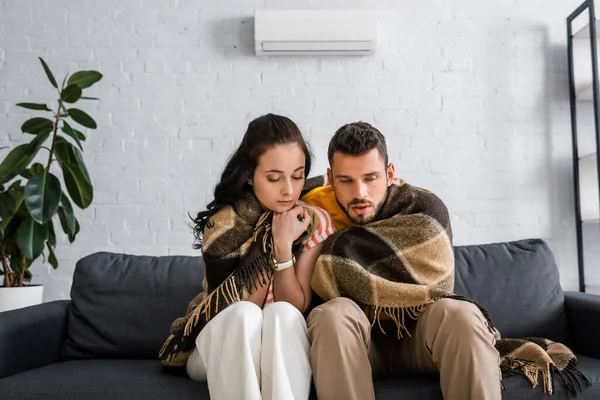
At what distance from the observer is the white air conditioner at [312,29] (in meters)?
3.00

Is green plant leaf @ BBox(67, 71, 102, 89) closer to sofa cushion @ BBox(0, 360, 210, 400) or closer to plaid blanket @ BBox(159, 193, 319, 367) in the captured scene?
plaid blanket @ BBox(159, 193, 319, 367)

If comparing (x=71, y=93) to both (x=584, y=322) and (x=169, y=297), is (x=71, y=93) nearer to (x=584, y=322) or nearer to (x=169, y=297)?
(x=169, y=297)

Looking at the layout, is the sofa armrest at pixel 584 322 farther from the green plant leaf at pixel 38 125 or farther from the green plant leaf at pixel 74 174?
the green plant leaf at pixel 38 125

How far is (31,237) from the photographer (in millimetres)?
2559

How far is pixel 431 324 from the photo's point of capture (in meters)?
1.60

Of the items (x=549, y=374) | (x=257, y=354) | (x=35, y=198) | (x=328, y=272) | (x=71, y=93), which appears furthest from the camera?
(x=71, y=93)

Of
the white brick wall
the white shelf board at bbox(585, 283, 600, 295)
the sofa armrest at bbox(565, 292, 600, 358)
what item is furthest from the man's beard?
the white shelf board at bbox(585, 283, 600, 295)

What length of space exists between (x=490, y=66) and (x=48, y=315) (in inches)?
89.7

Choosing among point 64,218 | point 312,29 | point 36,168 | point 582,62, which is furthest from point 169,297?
point 582,62

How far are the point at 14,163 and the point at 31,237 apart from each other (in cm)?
31

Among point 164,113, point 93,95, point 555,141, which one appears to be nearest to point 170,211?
point 164,113

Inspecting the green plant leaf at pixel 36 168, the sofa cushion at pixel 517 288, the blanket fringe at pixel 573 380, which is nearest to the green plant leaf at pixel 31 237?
the green plant leaf at pixel 36 168

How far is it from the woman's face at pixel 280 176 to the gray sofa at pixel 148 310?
0.53 m

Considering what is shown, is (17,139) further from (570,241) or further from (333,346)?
(570,241)
